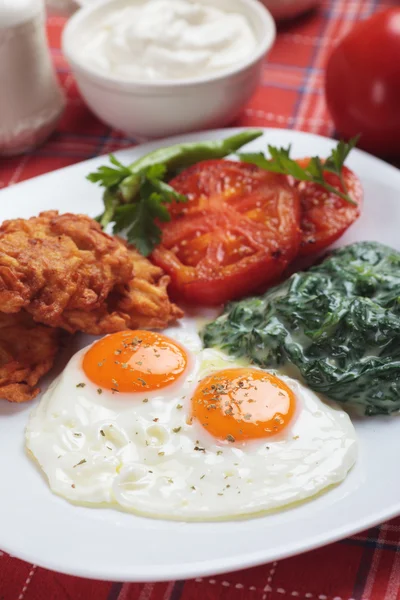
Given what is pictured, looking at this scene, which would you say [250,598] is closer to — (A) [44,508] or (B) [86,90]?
(A) [44,508]

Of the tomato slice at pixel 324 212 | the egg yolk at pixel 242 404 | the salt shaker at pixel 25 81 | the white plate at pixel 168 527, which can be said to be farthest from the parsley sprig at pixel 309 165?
the salt shaker at pixel 25 81

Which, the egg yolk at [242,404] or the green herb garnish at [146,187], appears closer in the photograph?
the egg yolk at [242,404]

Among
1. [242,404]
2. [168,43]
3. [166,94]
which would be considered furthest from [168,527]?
[168,43]

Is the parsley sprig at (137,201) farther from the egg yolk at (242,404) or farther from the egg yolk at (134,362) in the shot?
the egg yolk at (242,404)

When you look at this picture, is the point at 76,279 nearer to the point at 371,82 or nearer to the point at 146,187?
the point at 146,187

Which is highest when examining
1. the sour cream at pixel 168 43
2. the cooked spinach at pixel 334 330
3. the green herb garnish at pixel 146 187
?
the sour cream at pixel 168 43

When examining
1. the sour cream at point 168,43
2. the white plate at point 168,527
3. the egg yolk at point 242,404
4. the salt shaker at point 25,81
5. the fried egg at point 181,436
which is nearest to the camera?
the white plate at point 168,527
